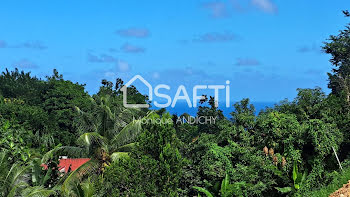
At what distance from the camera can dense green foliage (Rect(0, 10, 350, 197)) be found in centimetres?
1538

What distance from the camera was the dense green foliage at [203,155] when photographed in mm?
15375

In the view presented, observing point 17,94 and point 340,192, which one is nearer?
point 340,192

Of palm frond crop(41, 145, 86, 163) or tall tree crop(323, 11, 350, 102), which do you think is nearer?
palm frond crop(41, 145, 86, 163)

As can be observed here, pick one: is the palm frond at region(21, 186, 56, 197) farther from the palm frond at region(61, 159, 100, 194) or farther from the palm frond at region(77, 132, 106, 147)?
the palm frond at region(77, 132, 106, 147)

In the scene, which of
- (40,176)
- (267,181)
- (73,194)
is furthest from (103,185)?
(267,181)

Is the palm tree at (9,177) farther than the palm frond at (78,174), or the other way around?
the palm frond at (78,174)

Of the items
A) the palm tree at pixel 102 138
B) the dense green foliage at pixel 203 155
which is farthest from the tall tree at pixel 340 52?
the palm tree at pixel 102 138

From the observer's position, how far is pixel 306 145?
1884cm

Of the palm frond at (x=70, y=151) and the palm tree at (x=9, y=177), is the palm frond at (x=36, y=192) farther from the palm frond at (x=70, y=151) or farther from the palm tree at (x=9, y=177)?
the palm frond at (x=70, y=151)

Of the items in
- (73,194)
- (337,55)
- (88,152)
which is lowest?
(73,194)

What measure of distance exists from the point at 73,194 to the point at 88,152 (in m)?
2.45

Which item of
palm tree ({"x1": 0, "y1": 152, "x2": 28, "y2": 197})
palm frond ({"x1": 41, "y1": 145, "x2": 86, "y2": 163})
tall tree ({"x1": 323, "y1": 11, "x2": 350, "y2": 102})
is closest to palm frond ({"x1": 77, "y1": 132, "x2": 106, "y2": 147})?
palm frond ({"x1": 41, "y1": 145, "x2": 86, "y2": 163})

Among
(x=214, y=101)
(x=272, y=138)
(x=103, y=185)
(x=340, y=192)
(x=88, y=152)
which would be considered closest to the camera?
(x=340, y=192)

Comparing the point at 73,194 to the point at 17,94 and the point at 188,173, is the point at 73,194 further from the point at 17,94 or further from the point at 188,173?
the point at 17,94
